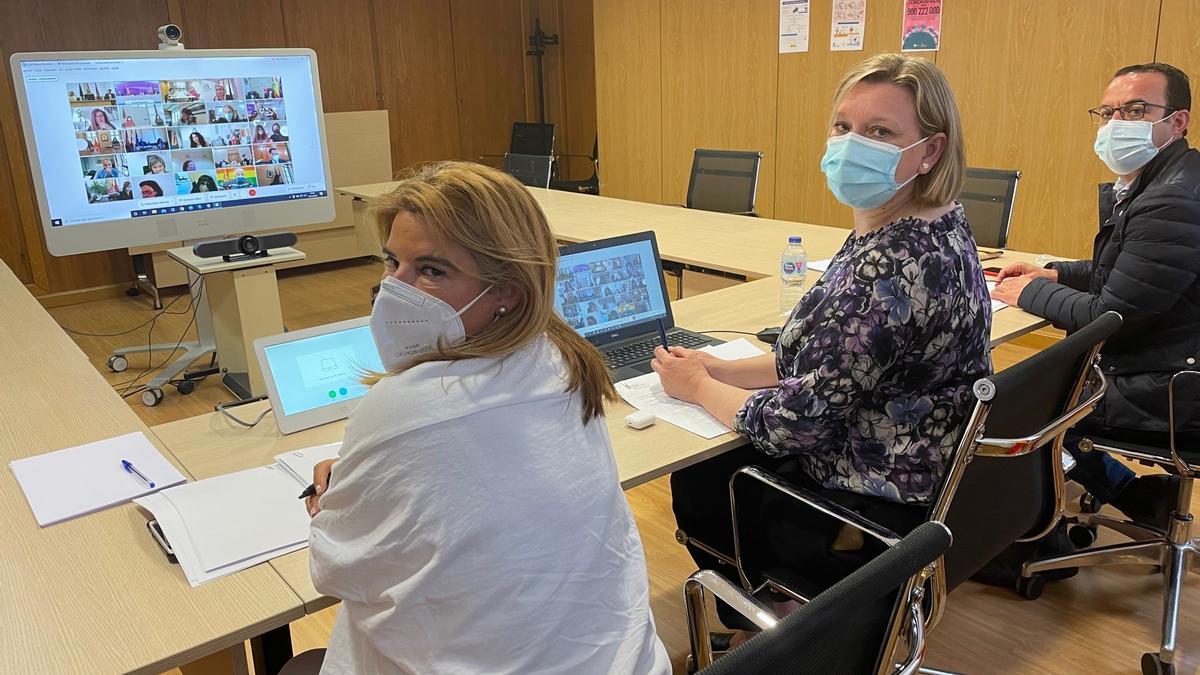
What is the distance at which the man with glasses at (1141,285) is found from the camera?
1.99m

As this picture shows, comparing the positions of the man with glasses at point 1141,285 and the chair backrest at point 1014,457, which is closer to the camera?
the chair backrest at point 1014,457

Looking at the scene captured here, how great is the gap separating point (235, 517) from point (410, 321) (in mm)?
548

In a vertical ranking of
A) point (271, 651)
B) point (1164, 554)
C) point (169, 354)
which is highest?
point (271, 651)

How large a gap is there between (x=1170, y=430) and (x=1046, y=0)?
2.87 metres

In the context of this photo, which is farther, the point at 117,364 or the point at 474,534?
the point at 117,364

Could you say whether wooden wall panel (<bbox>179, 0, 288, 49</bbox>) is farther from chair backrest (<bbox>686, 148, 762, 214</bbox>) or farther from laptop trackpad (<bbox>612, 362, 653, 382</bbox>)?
laptop trackpad (<bbox>612, 362, 653, 382</bbox>)

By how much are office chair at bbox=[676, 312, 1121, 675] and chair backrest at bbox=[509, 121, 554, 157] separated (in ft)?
16.6

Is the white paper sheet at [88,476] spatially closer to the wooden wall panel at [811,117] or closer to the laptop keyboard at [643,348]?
the laptop keyboard at [643,348]

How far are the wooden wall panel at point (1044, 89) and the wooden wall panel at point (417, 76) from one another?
3999 millimetres

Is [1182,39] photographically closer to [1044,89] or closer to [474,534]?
[1044,89]

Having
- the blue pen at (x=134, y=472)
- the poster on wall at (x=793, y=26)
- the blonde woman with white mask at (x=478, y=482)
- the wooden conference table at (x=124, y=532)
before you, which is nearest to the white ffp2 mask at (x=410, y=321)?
the blonde woman with white mask at (x=478, y=482)

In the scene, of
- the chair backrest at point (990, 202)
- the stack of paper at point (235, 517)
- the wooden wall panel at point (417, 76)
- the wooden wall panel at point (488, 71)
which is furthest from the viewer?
the wooden wall panel at point (488, 71)

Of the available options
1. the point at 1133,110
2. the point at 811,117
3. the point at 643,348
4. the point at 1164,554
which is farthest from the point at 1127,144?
the point at 811,117

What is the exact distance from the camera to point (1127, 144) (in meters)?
2.29
